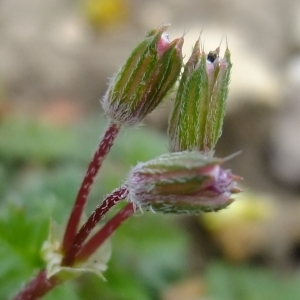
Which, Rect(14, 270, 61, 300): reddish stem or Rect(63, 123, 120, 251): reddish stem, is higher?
Rect(63, 123, 120, 251): reddish stem

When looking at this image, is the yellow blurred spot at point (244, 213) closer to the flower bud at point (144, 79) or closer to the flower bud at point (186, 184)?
the flower bud at point (144, 79)

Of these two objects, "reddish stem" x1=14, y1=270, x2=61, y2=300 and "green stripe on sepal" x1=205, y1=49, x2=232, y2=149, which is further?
"reddish stem" x1=14, y1=270, x2=61, y2=300

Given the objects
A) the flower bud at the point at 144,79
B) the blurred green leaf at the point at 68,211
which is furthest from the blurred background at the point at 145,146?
the flower bud at the point at 144,79

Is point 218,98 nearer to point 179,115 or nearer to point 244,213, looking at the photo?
point 179,115

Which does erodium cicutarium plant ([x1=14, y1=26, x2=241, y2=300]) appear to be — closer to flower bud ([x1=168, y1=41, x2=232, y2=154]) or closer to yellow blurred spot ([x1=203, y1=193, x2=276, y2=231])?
flower bud ([x1=168, y1=41, x2=232, y2=154])

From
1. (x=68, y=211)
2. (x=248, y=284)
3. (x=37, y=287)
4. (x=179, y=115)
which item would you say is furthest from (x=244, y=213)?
(x=179, y=115)

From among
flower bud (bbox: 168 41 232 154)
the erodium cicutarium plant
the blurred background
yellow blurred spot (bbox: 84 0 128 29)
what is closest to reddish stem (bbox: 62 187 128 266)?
the erodium cicutarium plant

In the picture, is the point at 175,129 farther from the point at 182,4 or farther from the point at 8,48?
the point at 182,4

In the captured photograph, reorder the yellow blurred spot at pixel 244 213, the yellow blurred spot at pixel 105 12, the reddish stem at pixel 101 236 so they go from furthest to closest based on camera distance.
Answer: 1. the yellow blurred spot at pixel 105 12
2. the yellow blurred spot at pixel 244 213
3. the reddish stem at pixel 101 236
